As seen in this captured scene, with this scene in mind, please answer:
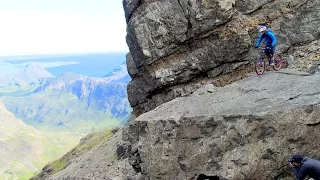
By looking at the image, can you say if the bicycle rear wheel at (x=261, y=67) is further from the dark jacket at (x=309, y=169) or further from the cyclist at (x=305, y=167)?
the dark jacket at (x=309, y=169)

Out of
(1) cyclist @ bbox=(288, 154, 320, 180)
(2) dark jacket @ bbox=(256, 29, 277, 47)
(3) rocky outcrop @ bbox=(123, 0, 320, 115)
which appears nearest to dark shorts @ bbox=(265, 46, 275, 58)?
(2) dark jacket @ bbox=(256, 29, 277, 47)

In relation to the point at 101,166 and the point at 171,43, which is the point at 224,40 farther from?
the point at 101,166

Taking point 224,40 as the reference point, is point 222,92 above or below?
below

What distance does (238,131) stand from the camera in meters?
25.9

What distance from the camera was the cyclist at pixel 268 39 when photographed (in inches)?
1287

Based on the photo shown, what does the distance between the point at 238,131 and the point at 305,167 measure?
6.65 metres

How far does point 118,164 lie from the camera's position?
2015 inches

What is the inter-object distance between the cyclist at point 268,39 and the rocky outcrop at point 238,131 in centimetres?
238

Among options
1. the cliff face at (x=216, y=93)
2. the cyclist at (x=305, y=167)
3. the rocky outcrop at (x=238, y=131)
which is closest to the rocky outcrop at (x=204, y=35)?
the cliff face at (x=216, y=93)

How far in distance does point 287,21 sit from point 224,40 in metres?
7.94

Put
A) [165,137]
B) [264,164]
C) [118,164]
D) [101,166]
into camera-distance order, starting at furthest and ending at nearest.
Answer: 1. [101,166]
2. [118,164]
3. [165,137]
4. [264,164]

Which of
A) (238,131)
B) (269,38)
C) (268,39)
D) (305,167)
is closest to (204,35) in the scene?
(268,39)

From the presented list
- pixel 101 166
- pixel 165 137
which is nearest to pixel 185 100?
pixel 165 137

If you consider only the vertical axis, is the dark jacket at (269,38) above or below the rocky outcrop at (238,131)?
above
